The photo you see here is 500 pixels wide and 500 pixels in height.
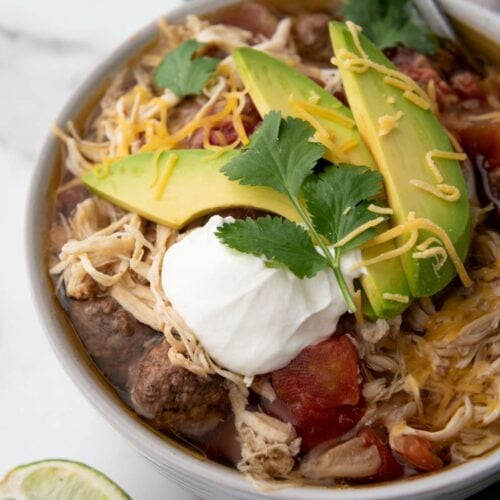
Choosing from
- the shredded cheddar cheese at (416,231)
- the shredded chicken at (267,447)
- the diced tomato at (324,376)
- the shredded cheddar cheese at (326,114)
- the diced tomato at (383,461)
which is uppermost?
the shredded cheddar cheese at (326,114)

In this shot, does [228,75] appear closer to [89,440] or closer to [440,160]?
[440,160]

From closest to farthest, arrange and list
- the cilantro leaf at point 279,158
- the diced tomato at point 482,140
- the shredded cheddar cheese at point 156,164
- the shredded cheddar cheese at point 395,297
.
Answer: the shredded cheddar cheese at point 395,297 < the cilantro leaf at point 279,158 < the shredded cheddar cheese at point 156,164 < the diced tomato at point 482,140

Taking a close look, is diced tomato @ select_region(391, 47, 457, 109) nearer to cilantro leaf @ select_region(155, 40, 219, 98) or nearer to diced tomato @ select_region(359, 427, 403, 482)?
cilantro leaf @ select_region(155, 40, 219, 98)

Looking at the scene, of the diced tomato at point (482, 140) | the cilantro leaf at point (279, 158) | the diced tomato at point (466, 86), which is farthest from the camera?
the diced tomato at point (466, 86)

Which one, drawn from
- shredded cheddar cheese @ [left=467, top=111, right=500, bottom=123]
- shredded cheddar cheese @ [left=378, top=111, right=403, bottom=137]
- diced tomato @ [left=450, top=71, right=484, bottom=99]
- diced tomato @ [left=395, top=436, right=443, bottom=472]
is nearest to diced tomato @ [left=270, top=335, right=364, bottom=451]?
diced tomato @ [left=395, top=436, right=443, bottom=472]

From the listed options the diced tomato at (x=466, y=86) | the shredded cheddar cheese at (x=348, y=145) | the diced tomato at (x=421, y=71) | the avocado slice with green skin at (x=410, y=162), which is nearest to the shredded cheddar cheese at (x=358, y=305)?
the avocado slice with green skin at (x=410, y=162)

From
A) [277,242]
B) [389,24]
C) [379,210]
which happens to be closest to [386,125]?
[379,210]

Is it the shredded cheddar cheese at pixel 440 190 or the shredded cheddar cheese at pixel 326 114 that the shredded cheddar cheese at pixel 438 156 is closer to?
the shredded cheddar cheese at pixel 440 190
